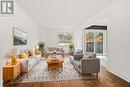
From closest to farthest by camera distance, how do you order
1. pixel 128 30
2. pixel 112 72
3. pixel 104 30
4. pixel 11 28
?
pixel 128 30 → pixel 11 28 → pixel 112 72 → pixel 104 30

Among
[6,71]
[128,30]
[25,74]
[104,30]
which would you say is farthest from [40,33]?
[128,30]

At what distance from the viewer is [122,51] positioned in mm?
3699

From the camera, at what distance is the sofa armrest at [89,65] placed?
12.6 ft

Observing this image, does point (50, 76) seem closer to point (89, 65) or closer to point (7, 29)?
point (89, 65)

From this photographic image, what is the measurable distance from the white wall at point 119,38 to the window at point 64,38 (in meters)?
6.40

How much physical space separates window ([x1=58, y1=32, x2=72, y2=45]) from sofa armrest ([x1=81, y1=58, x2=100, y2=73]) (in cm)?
715

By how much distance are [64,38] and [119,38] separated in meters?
7.34

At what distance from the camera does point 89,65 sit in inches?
153

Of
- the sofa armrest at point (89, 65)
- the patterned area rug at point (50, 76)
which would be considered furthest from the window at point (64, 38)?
the sofa armrest at point (89, 65)

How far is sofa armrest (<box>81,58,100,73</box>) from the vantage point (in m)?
3.85

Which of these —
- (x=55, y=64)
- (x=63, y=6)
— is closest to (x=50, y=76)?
(x=55, y=64)

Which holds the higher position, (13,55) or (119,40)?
(119,40)

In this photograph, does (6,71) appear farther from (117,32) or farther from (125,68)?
(117,32)

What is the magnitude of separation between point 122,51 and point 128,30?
73cm
